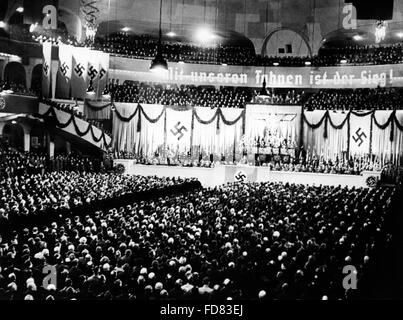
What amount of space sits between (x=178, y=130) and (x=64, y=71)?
25.6 ft

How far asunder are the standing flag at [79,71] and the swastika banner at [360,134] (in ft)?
50.0

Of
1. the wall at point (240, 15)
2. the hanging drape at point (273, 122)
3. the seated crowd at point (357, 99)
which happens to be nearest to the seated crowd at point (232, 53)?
the wall at point (240, 15)

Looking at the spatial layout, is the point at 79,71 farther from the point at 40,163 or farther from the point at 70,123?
the point at 40,163

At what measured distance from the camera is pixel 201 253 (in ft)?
28.1

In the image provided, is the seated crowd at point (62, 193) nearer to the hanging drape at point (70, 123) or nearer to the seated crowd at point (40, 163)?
the seated crowd at point (40, 163)

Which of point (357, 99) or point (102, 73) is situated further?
point (357, 99)

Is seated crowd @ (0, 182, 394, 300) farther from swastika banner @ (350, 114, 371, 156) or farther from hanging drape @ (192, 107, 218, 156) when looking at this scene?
hanging drape @ (192, 107, 218, 156)

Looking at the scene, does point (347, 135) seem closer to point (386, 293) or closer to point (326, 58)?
point (326, 58)

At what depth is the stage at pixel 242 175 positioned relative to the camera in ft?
74.9

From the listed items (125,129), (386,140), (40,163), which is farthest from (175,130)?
(386,140)

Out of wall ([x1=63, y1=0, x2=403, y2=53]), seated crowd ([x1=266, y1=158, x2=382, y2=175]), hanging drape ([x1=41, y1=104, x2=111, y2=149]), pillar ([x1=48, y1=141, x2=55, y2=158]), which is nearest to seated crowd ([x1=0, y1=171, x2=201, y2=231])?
seated crowd ([x1=266, y1=158, x2=382, y2=175])

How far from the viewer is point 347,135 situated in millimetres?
28281

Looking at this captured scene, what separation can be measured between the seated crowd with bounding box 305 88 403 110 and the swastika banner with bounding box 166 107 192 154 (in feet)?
23.7

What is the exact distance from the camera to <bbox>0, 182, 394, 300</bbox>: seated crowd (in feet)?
22.5
